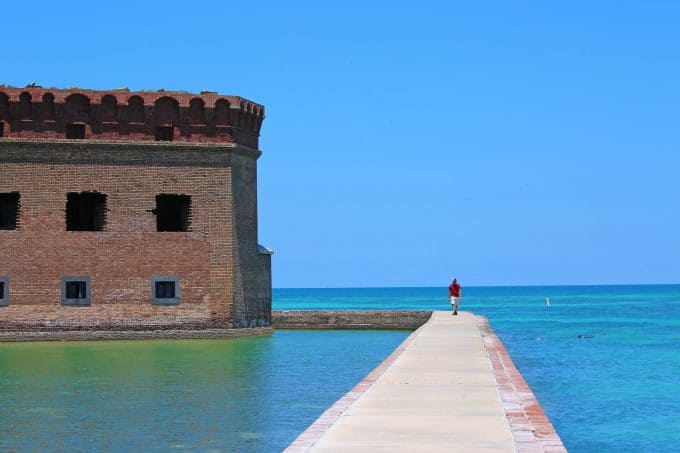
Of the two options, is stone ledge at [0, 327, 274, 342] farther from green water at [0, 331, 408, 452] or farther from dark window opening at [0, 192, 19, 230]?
dark window opening at [0, 192, 19, 230]

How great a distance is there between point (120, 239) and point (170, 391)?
14181 mm

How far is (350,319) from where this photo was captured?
43.2 m

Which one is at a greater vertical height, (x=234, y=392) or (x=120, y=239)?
(x=120, y=239)

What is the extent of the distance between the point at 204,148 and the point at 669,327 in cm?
3947

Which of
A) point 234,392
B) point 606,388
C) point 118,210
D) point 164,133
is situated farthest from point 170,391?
point 164,133

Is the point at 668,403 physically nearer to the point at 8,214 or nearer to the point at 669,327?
the point at 8,214

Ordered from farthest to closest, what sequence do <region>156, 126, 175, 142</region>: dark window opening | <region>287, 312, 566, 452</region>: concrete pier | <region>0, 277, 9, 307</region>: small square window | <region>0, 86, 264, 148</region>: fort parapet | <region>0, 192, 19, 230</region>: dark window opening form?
1. <region>0, 192, 19, 230</region>: dark window opening
2. <region>156, 126, 175, 142</region>: dark window opening
3. <region>0, 86, 264, 148</region>: fort parapet
4. <region>0, 277, 9, 307</region>: small square window
5. <region>287, 312, 566, 452</region>: concrete pier

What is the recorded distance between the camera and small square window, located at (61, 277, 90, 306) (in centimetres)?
3269

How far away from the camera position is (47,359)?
1062 inches

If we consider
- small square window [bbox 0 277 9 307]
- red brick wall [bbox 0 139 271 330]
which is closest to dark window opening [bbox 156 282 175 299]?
red brick wall [bbox 0 139 271 330]

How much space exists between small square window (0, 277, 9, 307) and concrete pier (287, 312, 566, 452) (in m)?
16.8

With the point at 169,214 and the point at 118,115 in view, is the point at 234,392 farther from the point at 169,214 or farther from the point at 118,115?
the point at 169,214

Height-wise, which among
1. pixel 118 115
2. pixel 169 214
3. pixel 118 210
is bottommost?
pixel 118 210

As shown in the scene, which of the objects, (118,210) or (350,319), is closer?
(118,210)
